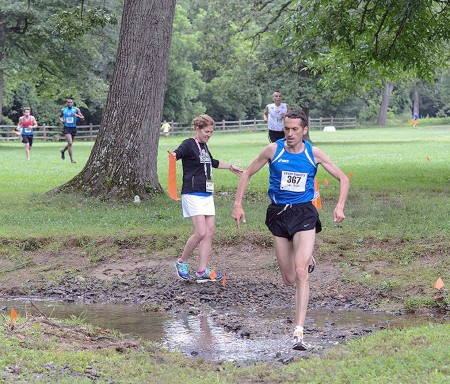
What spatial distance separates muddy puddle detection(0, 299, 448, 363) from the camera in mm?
7414

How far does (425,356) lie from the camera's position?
19.7 ft

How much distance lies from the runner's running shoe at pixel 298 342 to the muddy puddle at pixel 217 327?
6 cm

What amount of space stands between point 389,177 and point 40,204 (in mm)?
8775

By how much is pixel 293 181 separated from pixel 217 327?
1.77 metres

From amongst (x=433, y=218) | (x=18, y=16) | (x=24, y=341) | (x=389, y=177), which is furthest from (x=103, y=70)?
(x=24, y=341)

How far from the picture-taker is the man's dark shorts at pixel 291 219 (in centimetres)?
762

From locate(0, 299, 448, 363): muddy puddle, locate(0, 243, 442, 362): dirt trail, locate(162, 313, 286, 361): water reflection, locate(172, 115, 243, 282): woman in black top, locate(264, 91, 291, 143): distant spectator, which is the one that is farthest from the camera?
locate(264, 91, 291, 143): distant spectator

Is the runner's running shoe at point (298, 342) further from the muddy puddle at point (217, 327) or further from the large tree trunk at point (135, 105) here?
the large tree trunk at point (135, 105)

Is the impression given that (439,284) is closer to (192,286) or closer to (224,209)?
(192,286)

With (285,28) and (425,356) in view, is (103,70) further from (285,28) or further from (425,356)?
(425,356)

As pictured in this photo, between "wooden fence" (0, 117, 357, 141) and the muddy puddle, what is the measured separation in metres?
52.3

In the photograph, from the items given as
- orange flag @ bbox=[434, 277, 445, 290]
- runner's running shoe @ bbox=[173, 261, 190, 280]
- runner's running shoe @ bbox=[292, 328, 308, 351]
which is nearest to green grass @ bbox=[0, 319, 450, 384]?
runner's running shoe @ bbox=[292, 328, 308, 351]

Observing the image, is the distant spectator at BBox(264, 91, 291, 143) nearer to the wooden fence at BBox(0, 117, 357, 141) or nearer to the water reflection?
the water reflection

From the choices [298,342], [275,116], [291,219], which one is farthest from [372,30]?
[298,342]
